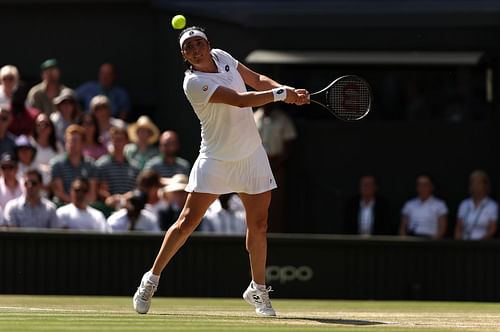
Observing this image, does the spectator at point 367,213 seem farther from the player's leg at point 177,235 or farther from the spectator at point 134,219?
the player's leg at point 177,235

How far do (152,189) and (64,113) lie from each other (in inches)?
69.0

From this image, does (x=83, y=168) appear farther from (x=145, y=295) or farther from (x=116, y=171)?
(x=145, y=295)

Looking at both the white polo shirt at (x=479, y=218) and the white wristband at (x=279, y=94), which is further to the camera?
the white polo shirt at (x=479, y=218)

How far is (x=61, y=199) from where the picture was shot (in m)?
14.4

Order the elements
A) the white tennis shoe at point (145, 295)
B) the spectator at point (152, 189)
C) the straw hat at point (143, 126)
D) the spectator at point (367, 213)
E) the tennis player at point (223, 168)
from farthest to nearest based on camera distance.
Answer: the straw hat at point (143, 126), the spectator at point (367, 213), the spectator at point (152, 189), the white tennis shoe at point (145, 295), the tennis player at point (223, 168)

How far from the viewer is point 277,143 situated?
15.8 meters

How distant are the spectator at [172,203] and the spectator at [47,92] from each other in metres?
2.45

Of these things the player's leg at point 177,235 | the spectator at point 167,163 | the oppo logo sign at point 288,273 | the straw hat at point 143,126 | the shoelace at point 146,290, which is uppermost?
the straw hat at point 143,126

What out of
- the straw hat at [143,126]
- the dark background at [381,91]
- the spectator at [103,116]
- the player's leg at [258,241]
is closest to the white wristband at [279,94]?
the player's leg at [258,241]

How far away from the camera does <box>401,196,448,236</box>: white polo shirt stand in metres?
14.9

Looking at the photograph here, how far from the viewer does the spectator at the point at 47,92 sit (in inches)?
628

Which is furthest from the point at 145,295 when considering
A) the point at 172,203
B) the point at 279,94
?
the point at 172,203

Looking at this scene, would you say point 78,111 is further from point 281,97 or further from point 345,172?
point 281,97

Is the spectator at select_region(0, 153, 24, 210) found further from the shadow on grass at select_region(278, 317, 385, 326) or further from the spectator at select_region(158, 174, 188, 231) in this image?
the shadow on grass at select_region(278, 317, 385, 326)
